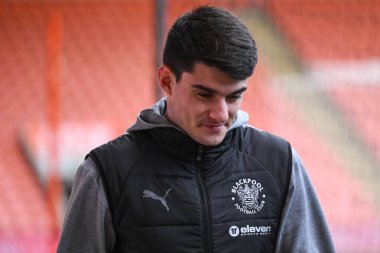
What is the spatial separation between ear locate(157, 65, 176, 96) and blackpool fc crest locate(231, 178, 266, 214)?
0.26 metres

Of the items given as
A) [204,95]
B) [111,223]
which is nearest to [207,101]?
[204,95]

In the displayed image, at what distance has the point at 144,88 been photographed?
716 cm

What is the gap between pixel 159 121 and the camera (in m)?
1.82

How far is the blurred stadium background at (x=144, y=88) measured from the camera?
21.6ft

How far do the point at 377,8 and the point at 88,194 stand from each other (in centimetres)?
624

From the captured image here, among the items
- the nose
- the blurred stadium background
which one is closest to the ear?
the nose

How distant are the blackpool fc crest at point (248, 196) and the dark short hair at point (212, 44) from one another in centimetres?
26

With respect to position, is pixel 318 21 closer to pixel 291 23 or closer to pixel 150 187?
pixel 291 23

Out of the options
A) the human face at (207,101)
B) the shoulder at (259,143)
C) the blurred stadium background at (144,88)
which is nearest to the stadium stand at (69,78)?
the blurred stadium background at (144,88)

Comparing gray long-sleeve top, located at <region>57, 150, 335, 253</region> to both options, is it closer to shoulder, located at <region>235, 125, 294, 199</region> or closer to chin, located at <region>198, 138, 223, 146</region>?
shoulder, located at <region>235, 125, 294, 199</region>

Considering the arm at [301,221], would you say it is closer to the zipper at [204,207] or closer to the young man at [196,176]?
the young man at [196,176]

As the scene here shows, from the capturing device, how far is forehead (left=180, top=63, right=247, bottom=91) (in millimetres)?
1687

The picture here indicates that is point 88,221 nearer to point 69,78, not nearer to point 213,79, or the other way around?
point 213,79

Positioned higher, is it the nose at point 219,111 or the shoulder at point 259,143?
the nose at point 219,111
